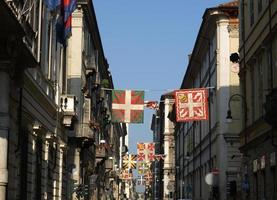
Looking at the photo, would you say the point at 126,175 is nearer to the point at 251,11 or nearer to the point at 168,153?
the point at 168,153

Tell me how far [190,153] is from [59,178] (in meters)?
39.3

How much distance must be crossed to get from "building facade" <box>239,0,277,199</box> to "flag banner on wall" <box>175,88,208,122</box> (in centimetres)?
230

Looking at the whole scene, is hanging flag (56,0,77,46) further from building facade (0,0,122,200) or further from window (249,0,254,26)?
window (249,0,254,26)

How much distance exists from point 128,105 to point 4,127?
21575 millimetres

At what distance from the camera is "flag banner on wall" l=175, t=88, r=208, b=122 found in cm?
3921

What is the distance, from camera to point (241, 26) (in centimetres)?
3909

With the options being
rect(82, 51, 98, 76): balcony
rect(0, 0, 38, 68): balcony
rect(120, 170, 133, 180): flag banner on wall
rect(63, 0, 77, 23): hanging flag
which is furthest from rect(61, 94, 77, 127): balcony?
rect(120, 170, 133, 180): flag banner on wall

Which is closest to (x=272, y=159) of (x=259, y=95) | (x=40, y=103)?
(x=259, y=95)

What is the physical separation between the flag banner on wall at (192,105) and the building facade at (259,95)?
2297 mm

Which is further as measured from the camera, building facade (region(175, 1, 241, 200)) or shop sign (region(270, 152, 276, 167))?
building facade (region(175, 1, 241, 200))

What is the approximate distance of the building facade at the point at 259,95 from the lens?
96.0ft

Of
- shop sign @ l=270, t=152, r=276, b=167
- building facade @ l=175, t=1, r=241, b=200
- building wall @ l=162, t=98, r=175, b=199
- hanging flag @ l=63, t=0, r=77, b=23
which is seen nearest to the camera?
hanging flag @ l=63, t=0, r=77, b=23

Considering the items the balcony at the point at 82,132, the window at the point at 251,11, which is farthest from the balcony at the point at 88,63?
the window at the point at 251,11

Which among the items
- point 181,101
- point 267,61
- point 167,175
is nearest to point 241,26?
point 181,101
